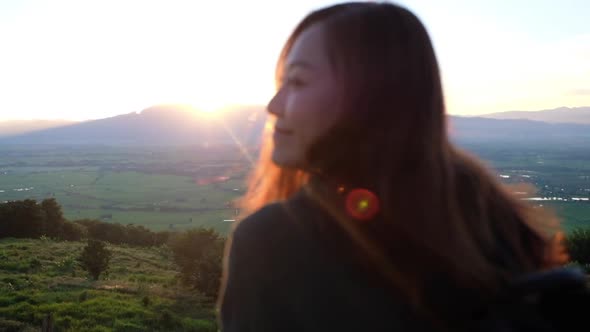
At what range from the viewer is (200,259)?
20547mm

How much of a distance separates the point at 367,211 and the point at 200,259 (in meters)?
19.8

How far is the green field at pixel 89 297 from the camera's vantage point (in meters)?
12.6

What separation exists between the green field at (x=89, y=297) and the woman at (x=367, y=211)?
11.6 metres

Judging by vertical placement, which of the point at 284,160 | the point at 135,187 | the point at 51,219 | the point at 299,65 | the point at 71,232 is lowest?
the point at 135,187

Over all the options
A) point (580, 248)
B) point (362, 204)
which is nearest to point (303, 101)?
point (362, 204)

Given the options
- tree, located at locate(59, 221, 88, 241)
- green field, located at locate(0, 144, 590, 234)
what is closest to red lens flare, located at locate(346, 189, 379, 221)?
tree, located at locate(59, 221, 88, 241)

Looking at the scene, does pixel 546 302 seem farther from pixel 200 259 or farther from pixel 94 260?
pixel 94 260

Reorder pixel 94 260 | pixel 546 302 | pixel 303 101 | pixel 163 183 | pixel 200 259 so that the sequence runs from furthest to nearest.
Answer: pixel 163 183, pixel 200 259, pixel 94 260, pixel 303 101, pixel 546 302

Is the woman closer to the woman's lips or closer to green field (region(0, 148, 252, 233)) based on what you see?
the woman's lips

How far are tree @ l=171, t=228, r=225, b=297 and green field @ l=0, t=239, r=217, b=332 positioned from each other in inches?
20.9

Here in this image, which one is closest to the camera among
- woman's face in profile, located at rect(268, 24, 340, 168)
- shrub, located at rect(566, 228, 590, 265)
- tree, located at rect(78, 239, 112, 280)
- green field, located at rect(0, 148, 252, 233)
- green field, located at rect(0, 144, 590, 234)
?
woman's face in profile, located at rect(268, 24, 340, 168)

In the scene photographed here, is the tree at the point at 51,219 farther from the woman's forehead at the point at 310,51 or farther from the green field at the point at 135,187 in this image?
the woman's forehead at the point at 310,51

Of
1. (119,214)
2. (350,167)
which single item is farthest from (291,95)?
(119,214)

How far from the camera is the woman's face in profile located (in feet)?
4.70
